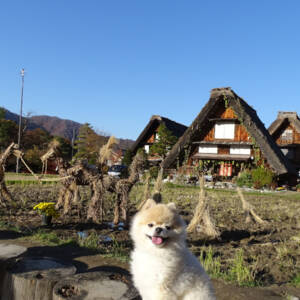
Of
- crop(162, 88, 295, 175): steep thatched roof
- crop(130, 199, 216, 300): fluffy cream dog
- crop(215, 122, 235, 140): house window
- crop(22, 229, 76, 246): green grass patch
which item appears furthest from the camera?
crop(215, 122, 235, 140): house window

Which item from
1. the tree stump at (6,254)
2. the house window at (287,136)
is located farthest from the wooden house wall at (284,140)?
the tree stump at (6,254)

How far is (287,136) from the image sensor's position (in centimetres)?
2752

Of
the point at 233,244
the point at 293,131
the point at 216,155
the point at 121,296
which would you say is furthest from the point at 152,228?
the point at 293,131

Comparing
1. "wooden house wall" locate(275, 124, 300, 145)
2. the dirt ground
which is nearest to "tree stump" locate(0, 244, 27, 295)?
the dirt ground

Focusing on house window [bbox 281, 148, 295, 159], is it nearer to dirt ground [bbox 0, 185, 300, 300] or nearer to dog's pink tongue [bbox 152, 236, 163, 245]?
dirt ground [bbox 0, 185, 300, 300]

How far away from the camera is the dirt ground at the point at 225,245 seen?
336 centimetres

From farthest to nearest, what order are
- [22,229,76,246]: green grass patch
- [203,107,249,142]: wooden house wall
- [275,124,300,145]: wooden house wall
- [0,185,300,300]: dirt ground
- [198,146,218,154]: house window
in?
1. [275,124,300,145]: wooden house wall
2. [198,146,218,154]: house window
3. [203,107,249,142]: wooden house wall
4. [22,229,76,246]: green grass patch
5. [0,185,300,300]: dirt ground

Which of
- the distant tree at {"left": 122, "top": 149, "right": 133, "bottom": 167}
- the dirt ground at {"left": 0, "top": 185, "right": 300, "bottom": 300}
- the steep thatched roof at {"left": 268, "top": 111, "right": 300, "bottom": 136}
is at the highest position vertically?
the steep thatched roof at {"left": 268, "top": 111, "right": 300, "bottom": 136}

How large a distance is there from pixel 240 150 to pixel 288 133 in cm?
833

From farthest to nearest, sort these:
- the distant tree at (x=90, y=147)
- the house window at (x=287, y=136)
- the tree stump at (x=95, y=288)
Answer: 1. the house window at (x=287, y=136)
2. the distant tree at (x=90, y=147)
3. the tree stump at (x=95, y=288)

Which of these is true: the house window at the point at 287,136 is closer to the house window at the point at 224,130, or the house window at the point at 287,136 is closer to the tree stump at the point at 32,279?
the house window at the point at 224,130

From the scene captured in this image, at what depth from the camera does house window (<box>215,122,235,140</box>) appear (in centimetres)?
2266

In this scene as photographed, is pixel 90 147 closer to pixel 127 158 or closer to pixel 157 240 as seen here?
pixel 127 158

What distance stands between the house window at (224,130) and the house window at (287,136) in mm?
8172
